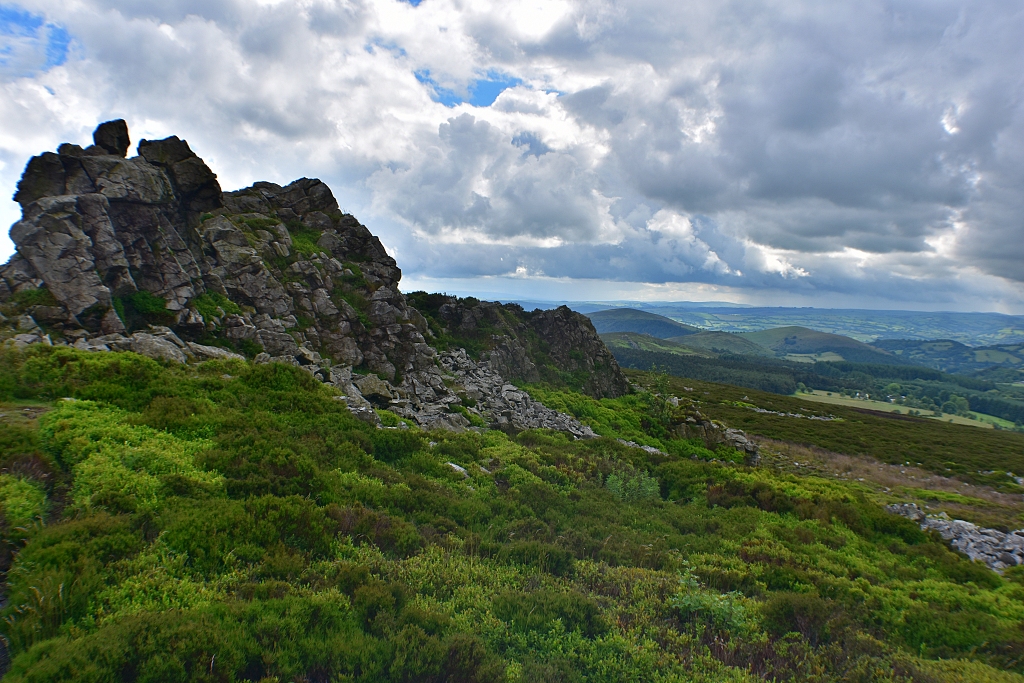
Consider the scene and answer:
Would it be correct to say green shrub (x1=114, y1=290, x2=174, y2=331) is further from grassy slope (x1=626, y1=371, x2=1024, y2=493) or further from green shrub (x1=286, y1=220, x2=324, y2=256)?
grassy slope (x1=626, y1=371, x2=1024, y2=493)

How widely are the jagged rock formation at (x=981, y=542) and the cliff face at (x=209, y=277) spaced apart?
19.7 m

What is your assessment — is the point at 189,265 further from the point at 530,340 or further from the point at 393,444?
the point at 530,340

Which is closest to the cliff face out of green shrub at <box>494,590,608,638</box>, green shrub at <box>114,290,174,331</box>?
green shrub at <box>114,290,174,331</box>

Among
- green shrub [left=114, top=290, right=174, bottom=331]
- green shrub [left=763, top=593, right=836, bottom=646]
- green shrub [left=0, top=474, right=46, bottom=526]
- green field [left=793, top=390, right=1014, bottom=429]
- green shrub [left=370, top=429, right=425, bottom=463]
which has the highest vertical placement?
green shrub [left=114, top=290, right=174, bottom=331]

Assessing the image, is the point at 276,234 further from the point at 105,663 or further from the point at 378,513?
the point at 105,663

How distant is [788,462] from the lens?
42031mm

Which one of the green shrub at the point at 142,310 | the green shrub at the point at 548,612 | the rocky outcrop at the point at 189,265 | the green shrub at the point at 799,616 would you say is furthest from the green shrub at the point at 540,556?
the green shrub at the point at 142,310

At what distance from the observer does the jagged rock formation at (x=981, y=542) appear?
1606cm

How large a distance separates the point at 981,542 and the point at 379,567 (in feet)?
71.4

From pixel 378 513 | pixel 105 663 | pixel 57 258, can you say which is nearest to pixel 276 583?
pixel 105 663

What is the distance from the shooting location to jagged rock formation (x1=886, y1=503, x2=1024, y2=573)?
52.7ft

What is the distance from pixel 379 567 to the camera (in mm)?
9141

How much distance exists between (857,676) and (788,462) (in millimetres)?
39532

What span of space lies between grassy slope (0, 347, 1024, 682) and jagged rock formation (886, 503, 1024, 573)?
1.37m
